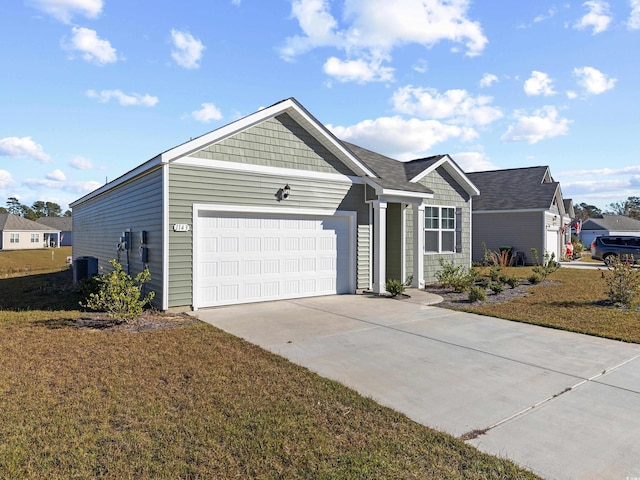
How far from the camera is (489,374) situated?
15.4 feet

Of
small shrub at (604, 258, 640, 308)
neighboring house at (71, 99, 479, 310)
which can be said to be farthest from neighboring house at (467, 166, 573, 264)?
small shrub at (604, 258, 640, 308)

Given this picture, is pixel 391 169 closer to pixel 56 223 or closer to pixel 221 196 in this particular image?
pixel 221 196

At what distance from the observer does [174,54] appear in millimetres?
10727

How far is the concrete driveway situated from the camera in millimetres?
3084

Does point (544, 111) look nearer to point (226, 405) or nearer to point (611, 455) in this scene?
point (611, 455)

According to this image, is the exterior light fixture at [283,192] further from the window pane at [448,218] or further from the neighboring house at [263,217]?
the window pane at [448,218]

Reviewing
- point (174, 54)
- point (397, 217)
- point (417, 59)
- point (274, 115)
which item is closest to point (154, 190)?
point (274, 115)

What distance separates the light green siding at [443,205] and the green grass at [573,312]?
Answer: 3124 millimetres

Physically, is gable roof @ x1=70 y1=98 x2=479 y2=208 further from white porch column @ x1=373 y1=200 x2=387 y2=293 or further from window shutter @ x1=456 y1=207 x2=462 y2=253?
window shutter @ x1=456 y1=207 x2=462 y2=253

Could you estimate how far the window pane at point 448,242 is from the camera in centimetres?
1410

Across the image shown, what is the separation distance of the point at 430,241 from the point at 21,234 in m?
58.5

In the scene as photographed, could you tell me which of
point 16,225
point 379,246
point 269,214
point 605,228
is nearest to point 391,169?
point 379,246

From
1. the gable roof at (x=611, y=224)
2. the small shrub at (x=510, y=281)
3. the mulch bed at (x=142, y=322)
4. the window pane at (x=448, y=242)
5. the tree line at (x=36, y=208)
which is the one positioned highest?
the tree line at (x=36, y=208)

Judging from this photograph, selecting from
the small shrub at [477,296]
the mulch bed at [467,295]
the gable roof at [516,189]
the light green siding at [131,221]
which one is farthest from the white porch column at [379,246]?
the gable roof at [516,189]
